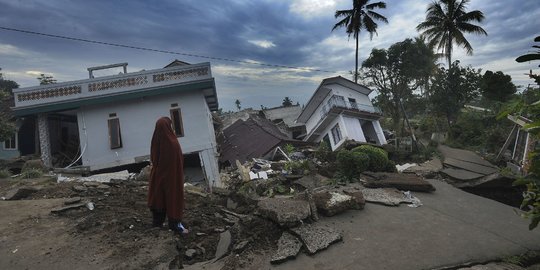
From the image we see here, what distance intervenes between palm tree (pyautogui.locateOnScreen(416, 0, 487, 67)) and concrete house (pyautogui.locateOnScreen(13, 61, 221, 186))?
73.6 ft

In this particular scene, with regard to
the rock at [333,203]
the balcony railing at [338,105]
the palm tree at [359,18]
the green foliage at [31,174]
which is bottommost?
the rock at [333,203]

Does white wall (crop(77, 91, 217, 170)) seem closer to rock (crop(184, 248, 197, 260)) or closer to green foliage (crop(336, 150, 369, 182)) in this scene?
green foliage (crop(336, 150, 369, 182))

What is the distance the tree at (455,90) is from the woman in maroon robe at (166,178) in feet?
83.3

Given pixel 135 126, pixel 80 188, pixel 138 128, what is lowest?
pixel 80 188

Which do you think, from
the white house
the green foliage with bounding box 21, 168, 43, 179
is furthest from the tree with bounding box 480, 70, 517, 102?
the green foliage with bounding box 21, 168, 43, 179

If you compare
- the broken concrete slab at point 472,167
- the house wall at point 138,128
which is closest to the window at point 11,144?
the house wall at point 138,128

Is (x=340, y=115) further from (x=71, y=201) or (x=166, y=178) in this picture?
(x=166, y=178)

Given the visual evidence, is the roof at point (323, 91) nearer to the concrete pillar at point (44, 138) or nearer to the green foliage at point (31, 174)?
the concrete pillar at point (44, 138)

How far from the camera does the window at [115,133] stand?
14.1 m

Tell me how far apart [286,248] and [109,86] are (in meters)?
12.3

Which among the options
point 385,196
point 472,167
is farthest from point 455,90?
point 385,196

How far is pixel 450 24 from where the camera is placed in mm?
27984

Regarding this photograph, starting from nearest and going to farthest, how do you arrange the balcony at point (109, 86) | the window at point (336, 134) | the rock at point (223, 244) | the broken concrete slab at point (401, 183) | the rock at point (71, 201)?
the rock at point (223, 244) < the rock at point (71, 201) < the broken concrete slab at point (401, 183) < the balcony at point (109, 86) < the window at point (336, 134)

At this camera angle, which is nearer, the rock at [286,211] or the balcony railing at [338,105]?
the rock at [286,211]
